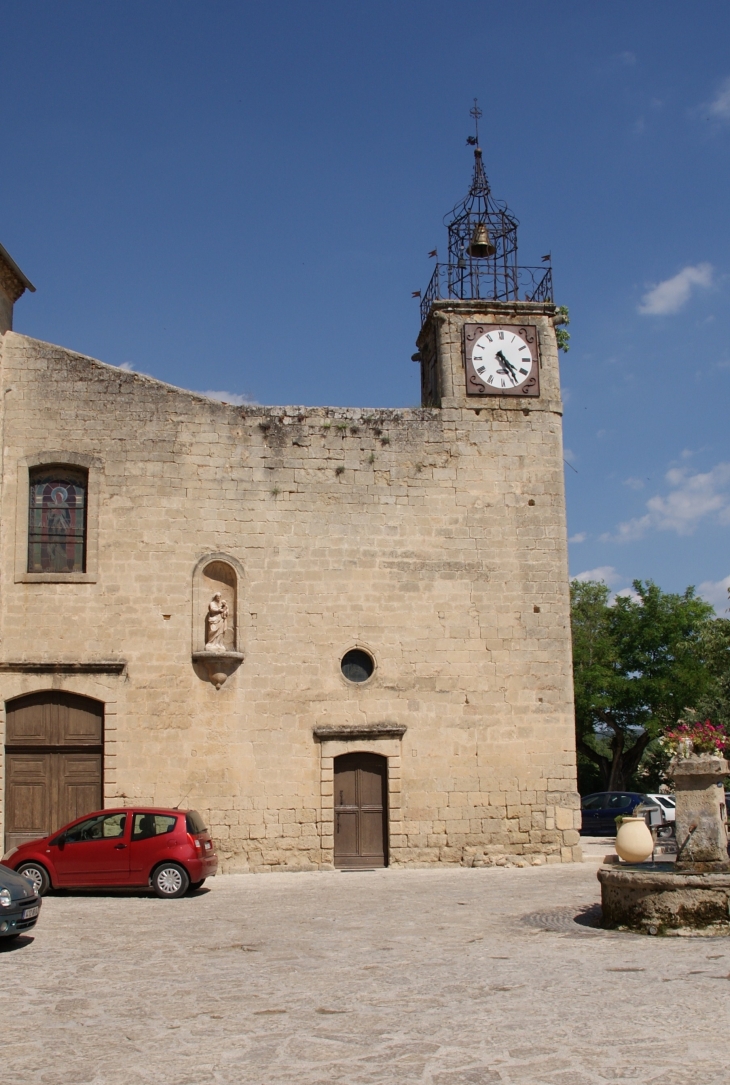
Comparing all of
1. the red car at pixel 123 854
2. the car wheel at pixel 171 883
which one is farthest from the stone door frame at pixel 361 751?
the car wheel at pixel 171 883

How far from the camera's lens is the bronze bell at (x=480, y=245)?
61.3 feet

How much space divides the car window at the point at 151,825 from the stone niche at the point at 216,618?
9.62 ft

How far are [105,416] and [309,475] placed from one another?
10.8 ft

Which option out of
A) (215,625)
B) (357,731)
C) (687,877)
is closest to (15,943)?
(687,877)

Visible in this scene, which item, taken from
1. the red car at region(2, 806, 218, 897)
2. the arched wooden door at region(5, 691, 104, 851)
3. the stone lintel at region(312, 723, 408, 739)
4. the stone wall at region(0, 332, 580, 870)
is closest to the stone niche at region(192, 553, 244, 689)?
the stone wall at region(0, 332, 580, 870)

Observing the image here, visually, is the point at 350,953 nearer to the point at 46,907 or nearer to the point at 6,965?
the point at 6,965

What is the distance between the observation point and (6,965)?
8875 millimetres

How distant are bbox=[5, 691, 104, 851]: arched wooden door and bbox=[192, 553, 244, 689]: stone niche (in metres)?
1.74

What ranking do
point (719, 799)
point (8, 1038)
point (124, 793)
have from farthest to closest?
point (124, 793)
point (719, 799)
point (8, 1038)

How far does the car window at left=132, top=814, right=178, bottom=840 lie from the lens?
13.1 m

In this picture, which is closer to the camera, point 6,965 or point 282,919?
point 6,965

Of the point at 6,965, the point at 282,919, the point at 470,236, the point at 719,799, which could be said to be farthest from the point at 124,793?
the point at 470,236

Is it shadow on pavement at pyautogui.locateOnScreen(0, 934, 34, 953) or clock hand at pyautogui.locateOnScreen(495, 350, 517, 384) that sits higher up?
clock hand at pyautogui.locateOnScreen(495, 350, 517, 384)

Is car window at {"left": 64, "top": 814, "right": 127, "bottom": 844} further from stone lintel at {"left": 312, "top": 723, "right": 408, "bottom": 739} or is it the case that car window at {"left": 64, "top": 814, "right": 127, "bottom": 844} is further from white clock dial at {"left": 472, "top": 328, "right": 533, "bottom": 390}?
white clock dial at {"left": 472, "top": 328, "right": 533, "bottom": 390}
